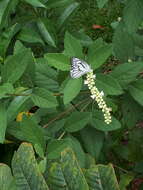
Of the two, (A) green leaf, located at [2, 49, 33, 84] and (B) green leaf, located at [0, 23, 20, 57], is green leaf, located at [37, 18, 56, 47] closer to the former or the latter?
(B) green leaf, located at [0, 23, 20, 57]

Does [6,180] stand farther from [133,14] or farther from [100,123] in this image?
[133,14]

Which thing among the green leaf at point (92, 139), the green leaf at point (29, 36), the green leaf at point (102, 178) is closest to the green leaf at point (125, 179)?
the green leaf at point (92, 139)

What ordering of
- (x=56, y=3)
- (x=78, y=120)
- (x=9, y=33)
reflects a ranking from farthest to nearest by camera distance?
(x=9, y=33)
(x=56, y=3)
(x=78, y=120)

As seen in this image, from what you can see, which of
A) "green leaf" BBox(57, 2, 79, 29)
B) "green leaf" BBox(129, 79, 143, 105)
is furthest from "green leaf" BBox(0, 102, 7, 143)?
"green leaf" BBox(57, 2, 79, 29)

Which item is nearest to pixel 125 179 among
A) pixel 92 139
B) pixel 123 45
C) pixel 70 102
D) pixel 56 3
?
pixel 92 139

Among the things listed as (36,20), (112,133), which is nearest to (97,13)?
(36,20)

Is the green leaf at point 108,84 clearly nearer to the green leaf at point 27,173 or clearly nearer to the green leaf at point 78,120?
the green leaf at point 78,120

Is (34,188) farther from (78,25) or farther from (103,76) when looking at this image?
(78,25)
